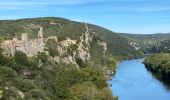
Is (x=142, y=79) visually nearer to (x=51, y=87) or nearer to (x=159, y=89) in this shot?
(x=159, y=89)

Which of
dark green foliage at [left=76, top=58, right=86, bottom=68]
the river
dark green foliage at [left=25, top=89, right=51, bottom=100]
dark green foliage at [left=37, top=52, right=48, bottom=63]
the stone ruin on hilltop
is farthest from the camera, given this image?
dark green foliage at [left=76, top=58, right=86, bottom=68]

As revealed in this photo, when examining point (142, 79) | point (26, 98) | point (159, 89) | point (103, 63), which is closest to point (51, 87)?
point (26, 98)

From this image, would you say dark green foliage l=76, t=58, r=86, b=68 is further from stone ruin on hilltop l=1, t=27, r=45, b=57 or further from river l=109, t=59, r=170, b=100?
stone ruin on hilltop l=1, t=27, r=45, b=57

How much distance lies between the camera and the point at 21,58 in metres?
50.5

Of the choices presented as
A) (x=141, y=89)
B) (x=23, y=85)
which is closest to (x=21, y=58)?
(x=23, y=85)

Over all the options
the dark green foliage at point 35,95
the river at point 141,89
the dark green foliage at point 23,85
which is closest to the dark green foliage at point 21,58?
the dark green foliage at point 23,85

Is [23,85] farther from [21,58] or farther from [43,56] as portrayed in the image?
[43,56]

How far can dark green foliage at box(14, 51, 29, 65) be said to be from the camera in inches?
1961

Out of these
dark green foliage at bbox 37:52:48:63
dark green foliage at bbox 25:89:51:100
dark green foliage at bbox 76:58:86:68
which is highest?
dark green foliage at bbox 37:52:48:63

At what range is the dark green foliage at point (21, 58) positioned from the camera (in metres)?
49.8

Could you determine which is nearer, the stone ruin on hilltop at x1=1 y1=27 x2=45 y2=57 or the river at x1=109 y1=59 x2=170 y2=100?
the stone ruin on hilltop at x1=1 y1=27 x2=45 y2=57

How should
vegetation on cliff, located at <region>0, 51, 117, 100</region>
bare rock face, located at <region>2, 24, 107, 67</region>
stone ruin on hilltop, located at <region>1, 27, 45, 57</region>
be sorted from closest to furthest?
1. vegetation on cliff, located at <region>0, 51, 117, 100</region>
2. stone ruin on hilltop, located at <region>1, 27, 45, 57</region>
3. bare rock face, located at <region>2, 24, 107, 67</region>

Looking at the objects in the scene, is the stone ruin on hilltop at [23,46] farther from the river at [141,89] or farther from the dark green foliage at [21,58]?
the river at [141,89]

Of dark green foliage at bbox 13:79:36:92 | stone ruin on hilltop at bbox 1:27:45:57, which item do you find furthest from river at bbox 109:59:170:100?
dark green foliage at bbox 13:79:36:92
